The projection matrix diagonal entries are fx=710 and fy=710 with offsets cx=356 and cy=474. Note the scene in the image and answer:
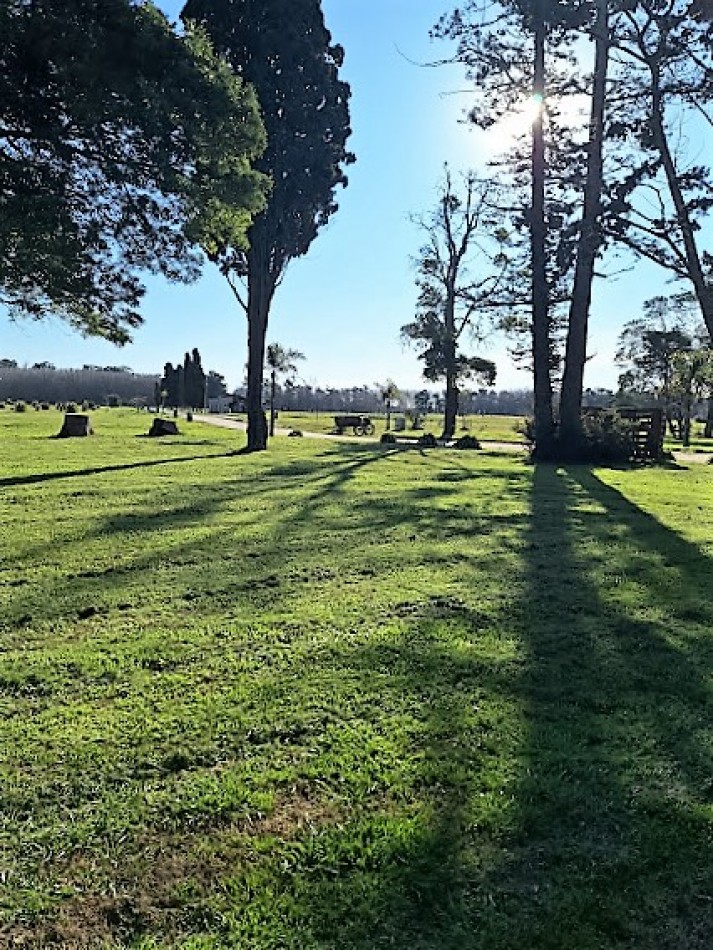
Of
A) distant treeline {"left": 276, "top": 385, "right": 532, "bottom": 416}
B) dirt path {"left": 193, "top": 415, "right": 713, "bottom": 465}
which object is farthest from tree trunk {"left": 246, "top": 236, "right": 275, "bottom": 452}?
distant treeline {"left": 276, "top": 385, "right": 532, "bottom": 416}

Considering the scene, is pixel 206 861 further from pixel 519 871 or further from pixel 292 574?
pixel 292 574

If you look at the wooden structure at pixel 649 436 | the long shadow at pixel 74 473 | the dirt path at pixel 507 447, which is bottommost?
the long shadow at pixel 74 473

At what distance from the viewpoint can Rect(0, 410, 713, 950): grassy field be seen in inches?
65.8

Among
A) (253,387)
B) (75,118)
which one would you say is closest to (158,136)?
(75,118)

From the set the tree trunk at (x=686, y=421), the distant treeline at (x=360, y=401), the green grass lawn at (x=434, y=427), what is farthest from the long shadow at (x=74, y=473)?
the distant treeline at (x=360, y=401)

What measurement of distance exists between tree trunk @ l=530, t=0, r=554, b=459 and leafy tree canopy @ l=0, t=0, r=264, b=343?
322 inches

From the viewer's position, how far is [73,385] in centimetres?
8806

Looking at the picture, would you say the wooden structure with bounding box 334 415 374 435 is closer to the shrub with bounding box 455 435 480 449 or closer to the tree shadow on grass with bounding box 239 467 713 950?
the shrub with bounding box 455 435 480 449

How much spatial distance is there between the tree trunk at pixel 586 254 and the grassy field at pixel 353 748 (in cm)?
1093

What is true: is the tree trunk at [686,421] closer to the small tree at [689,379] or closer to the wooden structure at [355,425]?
the small tree at [689,379]

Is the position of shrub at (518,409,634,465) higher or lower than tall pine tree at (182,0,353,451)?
lower

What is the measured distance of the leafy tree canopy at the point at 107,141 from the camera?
8.19 m

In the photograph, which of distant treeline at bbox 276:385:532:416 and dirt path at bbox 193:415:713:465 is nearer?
dirt path at bbox 193:415:713:465

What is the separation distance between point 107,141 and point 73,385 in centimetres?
8527
